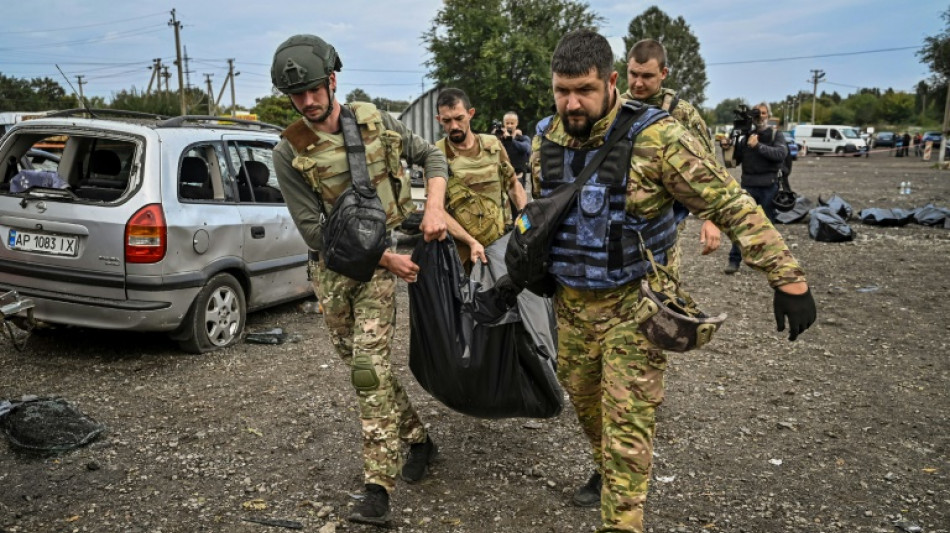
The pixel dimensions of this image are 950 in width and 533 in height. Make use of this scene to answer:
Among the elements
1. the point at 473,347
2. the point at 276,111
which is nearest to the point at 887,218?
the point at 473,347

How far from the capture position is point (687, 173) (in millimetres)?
2453

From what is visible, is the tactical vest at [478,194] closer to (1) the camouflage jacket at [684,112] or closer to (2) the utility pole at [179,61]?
(1) the camouflage jacket at [684,112]

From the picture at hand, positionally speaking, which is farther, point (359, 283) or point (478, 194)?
point (478, 194)

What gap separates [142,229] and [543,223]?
3.18 metres

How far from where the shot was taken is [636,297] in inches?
107

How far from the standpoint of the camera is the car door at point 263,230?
566cm

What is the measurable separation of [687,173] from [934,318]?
5206mm

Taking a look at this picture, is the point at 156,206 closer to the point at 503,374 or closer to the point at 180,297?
the point at 180,297

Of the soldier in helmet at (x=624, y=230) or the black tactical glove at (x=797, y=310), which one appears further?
the soldier in helmet at (x=624, y=230)

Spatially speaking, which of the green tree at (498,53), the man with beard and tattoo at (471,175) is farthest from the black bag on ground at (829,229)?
the green tree at (498,53)

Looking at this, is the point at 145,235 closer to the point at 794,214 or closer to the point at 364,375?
the point at 364,375

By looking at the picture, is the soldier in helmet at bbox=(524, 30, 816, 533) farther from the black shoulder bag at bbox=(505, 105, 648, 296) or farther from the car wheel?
the car wheel

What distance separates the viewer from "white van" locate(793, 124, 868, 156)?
43.3m

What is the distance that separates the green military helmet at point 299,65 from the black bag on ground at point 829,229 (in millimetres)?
9521
